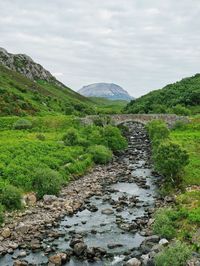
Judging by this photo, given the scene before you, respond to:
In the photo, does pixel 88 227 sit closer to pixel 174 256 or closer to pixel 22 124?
pixel 174 256

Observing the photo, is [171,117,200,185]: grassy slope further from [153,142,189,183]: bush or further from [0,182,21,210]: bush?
[0,182,21,210]: bush

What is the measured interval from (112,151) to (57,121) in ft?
80.3

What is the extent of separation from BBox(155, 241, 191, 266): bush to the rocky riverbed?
1358 mm

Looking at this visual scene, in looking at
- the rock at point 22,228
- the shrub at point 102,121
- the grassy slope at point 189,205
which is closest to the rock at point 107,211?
the grassy slope at point 189,205

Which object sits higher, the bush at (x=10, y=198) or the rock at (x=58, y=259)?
the bush at (x=10, y=198)

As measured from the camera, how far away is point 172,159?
52.0 metres

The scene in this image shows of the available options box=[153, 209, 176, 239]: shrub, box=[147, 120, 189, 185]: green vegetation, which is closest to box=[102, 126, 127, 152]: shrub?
box=[147, 120, 189, 185]: green vegetation

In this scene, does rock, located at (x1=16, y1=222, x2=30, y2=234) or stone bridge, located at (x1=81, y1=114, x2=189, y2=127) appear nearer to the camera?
rock, located at (x1=16, y1=222, x2=30, y2=234)

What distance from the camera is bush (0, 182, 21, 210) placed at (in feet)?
140

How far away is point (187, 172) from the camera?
56719 mm

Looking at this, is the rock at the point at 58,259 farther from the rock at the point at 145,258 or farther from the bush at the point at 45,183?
the bush at the point at 45,183

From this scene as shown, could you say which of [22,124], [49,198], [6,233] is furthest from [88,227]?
[22,124]

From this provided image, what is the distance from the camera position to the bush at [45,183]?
49.1 metres

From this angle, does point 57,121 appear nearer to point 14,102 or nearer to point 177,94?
point 14,102
